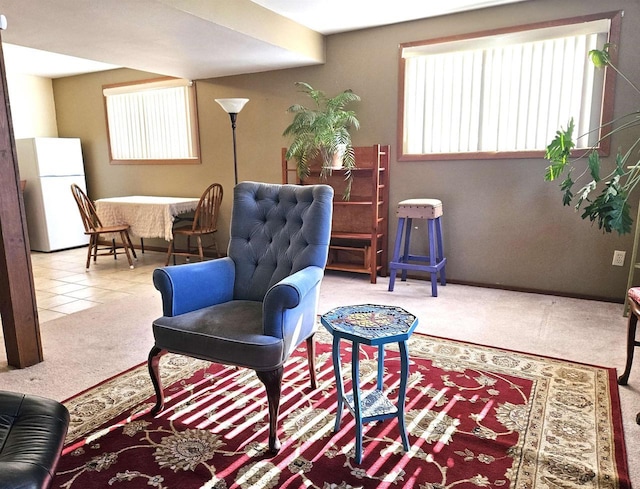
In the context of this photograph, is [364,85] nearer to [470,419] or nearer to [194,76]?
[194,76]

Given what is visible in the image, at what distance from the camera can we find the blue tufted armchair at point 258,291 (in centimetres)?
170

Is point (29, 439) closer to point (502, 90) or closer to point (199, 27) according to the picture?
point (199, 27)

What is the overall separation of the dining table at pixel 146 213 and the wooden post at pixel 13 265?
229 cm

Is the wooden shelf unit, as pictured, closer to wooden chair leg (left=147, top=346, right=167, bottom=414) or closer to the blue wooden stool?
the blue wooden stool

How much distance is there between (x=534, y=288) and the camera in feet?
12.4

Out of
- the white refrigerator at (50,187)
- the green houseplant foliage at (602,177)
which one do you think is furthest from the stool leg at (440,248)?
the white refrigerator at (50,187)

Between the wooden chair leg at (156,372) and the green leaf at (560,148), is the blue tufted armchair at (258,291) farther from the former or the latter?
the green leaf at (560,148)

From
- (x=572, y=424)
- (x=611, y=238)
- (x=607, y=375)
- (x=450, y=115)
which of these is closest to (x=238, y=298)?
(x=572, y=424)

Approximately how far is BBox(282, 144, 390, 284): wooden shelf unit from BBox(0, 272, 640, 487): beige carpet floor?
350 millimetres

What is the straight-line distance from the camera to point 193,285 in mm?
2029

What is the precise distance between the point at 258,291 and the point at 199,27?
6.68 ft

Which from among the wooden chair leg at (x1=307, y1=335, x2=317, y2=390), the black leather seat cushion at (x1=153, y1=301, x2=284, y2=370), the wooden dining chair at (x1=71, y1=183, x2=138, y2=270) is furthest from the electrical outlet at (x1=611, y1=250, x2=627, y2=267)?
the wooden dining chair at (x1=71, y1=183, x2=138, y2=270)

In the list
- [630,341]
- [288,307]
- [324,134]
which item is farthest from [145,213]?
[630,341]

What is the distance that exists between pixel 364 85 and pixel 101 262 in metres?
3.58
